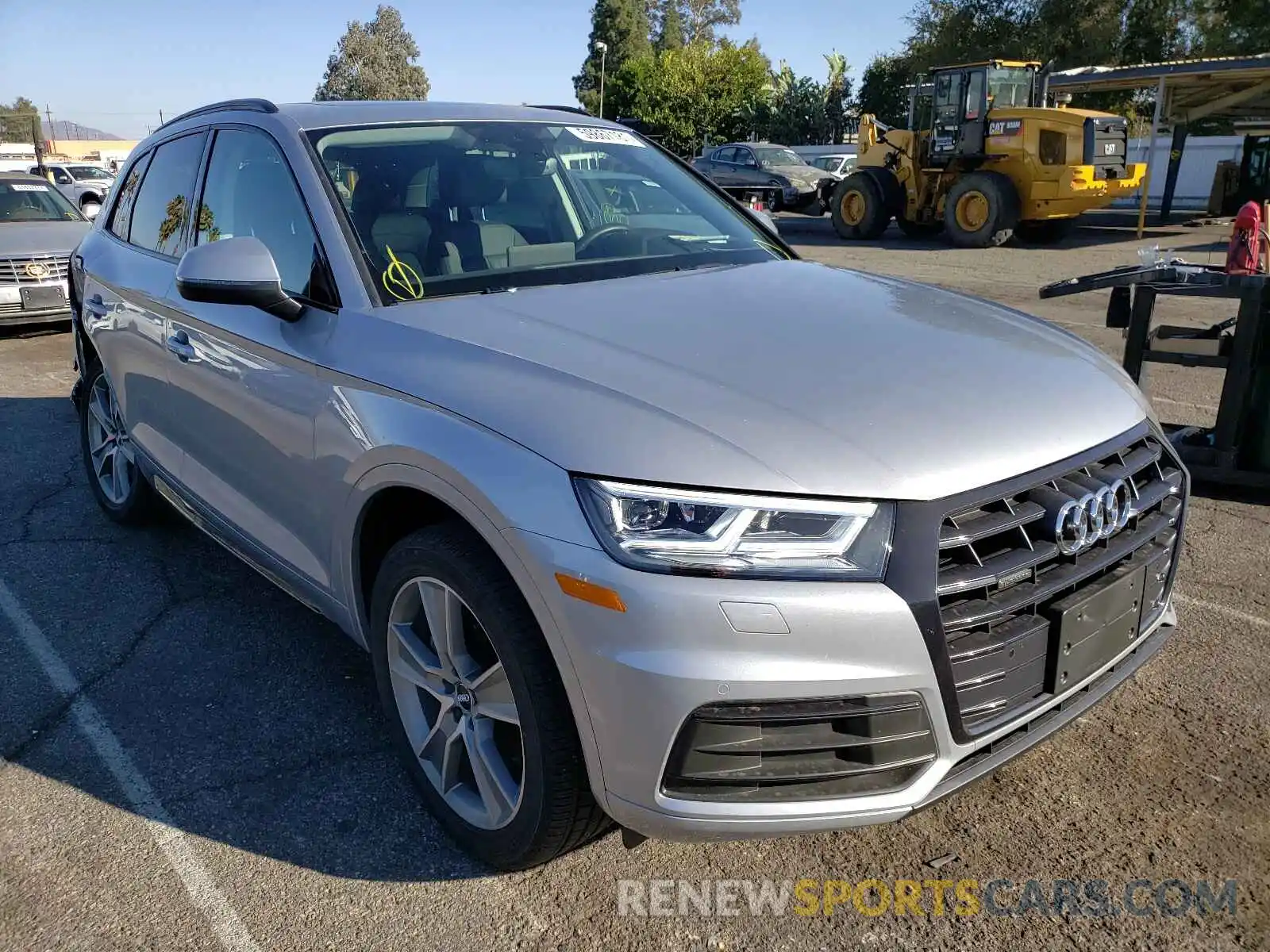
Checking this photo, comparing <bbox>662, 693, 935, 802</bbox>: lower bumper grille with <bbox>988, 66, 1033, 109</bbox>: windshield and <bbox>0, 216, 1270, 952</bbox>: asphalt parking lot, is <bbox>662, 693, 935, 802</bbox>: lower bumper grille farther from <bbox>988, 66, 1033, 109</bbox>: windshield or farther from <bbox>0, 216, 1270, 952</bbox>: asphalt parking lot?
<bbox>988, 66, 1033, 109</bbox>: windshield

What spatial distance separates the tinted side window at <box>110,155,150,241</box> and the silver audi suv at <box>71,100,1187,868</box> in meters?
1.20

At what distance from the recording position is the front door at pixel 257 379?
2.86 m

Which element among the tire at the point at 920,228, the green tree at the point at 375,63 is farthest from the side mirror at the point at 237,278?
the green tree at the point at 375,63

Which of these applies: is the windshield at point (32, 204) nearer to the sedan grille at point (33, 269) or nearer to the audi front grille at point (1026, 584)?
the sedan grille at point (33, 269)

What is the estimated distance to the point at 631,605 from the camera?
1922mm

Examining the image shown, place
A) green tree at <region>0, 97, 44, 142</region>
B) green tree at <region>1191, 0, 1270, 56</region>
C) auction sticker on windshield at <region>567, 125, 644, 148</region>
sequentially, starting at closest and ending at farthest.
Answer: auction sticker on windshield at <region>567, 125, 644, 148</region>, green tree at <region>1191, 0, 1270, 56</region>, green tree at <region>0, 97, 44, 142</region>

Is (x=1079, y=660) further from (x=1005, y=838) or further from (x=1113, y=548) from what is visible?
(x=1005, y=838)

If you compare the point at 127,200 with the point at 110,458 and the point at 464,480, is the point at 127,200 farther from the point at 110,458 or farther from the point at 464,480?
the point at 464,480

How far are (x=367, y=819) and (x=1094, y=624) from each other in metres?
1.86

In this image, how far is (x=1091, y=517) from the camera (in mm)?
2221

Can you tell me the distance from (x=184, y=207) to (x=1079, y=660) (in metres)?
3.44

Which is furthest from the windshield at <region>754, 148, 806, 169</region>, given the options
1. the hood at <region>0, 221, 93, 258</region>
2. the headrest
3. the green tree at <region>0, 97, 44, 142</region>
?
the green tree at <region>0, 97, 44, 142</region>

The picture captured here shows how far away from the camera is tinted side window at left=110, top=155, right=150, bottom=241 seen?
Answer: 14.8ft

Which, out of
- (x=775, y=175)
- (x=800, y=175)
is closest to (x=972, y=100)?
(x=775, y=175)
